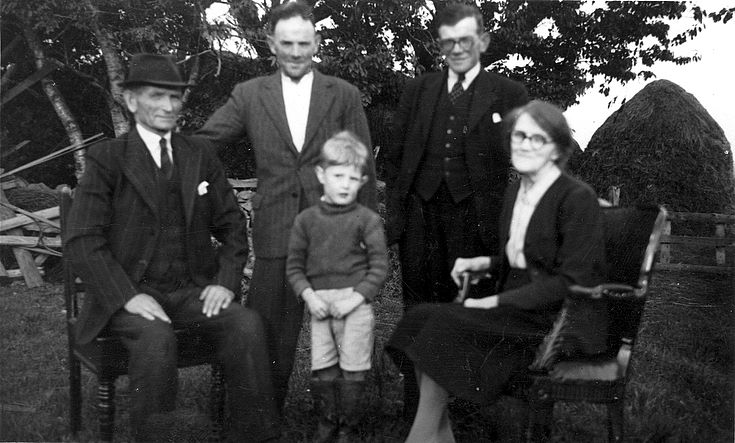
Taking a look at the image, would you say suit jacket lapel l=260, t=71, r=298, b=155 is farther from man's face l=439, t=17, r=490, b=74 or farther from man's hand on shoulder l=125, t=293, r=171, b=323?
man's hand on shoulder l=125, t=293, r=171, b=323

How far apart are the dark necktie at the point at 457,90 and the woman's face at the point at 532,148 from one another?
62 centimetres

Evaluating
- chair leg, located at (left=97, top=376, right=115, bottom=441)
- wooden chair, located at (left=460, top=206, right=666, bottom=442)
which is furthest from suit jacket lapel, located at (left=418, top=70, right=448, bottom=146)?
chair leg, located at (left=97, top=376, right=115, bottom=441)

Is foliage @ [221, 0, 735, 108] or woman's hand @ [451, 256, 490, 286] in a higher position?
foliage @ [221, 0, 735, 108]

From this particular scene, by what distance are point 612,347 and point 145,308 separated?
Result: 7.06 ft

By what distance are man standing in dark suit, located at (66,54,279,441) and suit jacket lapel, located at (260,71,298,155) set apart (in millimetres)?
372

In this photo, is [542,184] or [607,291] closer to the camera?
[607,291]

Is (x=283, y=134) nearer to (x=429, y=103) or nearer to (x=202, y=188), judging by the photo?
(x=202, y=188)

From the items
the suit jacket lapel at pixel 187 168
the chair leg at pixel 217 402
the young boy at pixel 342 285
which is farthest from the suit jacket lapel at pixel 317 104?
the chair leg at pixel 217 402

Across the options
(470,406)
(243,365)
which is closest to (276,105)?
(243,365)

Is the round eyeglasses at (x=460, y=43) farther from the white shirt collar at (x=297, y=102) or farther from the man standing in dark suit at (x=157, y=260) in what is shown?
the man standing in dark suit at (x=157, y=260)

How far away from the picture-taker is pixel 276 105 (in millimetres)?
3410

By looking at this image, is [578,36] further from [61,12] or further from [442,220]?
[61,12]

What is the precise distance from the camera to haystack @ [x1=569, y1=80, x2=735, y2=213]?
5023mm

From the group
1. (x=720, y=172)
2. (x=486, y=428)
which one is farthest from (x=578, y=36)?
(x=486, y=428)
